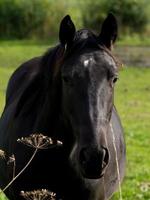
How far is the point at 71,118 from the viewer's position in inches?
183

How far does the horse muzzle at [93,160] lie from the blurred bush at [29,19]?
107 feet

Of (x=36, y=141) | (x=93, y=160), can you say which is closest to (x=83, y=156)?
(x=93, y=160)

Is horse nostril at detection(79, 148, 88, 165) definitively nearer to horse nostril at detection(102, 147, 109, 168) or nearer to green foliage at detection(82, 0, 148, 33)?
horse nostril at detection(102, 147, 109, 168)

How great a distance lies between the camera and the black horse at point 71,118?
4.36m

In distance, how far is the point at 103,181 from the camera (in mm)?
5219

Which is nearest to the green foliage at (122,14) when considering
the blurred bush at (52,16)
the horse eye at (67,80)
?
the blurred bush at (52,16)

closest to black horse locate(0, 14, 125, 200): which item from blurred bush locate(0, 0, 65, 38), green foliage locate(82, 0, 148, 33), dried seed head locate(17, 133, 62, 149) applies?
dried seed head locate(17, 133, 62, 149)

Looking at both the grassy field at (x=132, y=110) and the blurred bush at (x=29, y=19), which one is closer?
the grassy field at (x=132, y=110)

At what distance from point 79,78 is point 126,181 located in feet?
15.6

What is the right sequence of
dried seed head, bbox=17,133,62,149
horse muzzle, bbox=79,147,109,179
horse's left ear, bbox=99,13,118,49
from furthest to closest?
horse's left ear, bbox=99,13,118,49
horse muzzle, bbox=79,147,109,179
dried seed head, bbox=17,133,62,149

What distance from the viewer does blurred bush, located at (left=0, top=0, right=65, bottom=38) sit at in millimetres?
36844

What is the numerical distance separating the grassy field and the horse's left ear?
78 cm

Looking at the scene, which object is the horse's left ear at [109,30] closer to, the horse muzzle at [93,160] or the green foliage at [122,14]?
the horse muzzle at [93,160]

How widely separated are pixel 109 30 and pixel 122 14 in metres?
33.6
